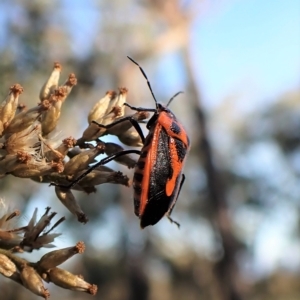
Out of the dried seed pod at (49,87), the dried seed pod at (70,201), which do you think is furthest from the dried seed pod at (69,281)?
the dried seed pod at (49,87)

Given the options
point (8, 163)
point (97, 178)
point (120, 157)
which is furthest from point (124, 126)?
point (8, 163)

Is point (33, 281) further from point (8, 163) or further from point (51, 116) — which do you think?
point (51, 116)

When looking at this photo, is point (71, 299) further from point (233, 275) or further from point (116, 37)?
point (116, 37)

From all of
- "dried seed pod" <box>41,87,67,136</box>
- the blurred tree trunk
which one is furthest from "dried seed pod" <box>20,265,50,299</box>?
the blurred tree trunk

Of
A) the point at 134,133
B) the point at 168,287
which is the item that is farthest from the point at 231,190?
the point at 134,133

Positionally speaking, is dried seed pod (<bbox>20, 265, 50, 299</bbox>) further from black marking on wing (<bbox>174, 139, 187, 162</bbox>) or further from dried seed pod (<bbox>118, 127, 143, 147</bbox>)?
black marking on wing (<bbox>174, 139, 187, 162</bbox>)

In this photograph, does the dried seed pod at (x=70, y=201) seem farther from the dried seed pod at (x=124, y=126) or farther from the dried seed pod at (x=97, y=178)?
the dried seed pod at (x=124, y=126)
